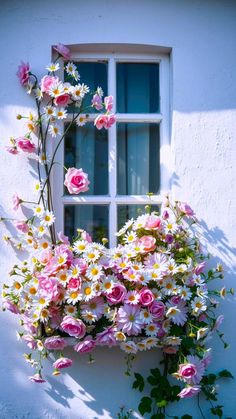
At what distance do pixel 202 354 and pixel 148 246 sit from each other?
644 mm

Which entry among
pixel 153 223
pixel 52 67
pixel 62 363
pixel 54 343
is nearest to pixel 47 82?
pixel 52 67

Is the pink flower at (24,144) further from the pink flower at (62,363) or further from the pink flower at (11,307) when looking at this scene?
the pink flower at (62,363)

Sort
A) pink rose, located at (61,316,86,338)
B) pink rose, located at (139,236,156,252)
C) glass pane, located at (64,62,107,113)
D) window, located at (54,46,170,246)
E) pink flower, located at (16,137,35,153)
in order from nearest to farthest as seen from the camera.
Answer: pink rose, located at (61,316,86,338)
pink rose, located at (139,236,156,252)
pink flower, located at (16,137,35,153)
window, located at (54,46,170,246)
glass pane, located at (64,62,107,113)

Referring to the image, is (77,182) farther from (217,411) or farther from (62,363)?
(217,411)

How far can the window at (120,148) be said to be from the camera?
313cm

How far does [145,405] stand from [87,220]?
1.08 metres

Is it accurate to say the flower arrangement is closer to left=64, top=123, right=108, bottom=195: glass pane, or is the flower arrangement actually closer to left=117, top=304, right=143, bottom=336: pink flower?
left=117, top=304, right=143, bottom=336: pink flower

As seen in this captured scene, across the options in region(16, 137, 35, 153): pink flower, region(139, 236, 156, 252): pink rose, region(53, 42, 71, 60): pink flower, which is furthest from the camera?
region(53, 42, 71, 60): pink flower

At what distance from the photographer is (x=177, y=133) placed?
308 centimetres

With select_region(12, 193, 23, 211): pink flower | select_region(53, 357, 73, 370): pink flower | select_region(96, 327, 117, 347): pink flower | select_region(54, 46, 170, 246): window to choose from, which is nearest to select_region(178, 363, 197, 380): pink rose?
select_region(96, 327, 117, 347): pink flower

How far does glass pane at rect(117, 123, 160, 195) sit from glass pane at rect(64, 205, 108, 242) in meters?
0.21

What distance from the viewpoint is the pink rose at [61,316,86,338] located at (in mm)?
2684

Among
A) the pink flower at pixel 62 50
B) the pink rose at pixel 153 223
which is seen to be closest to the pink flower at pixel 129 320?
the pink rose at pixel 153 223

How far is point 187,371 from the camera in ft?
8.93
